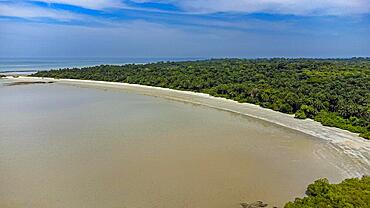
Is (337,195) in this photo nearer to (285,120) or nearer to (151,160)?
(151,160)

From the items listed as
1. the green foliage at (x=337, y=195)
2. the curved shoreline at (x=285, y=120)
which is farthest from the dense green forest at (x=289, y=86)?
the green foliage at (x=337, y=195)

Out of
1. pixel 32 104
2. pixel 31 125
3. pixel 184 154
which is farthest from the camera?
pixel 32 104

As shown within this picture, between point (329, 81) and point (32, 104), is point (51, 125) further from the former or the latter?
point (329, 81)

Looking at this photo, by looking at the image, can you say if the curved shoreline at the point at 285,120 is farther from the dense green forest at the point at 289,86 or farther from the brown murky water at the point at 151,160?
the brown murky water at the point at 151,160

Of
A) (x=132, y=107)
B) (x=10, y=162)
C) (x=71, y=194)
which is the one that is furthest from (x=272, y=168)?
(x=132, y=107)

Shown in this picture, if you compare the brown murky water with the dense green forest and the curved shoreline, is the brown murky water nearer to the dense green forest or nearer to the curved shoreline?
the curved shoreline

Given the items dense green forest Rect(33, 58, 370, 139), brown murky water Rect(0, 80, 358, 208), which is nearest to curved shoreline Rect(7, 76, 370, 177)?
dense green forest Rect(33, 58, 370, 139)
